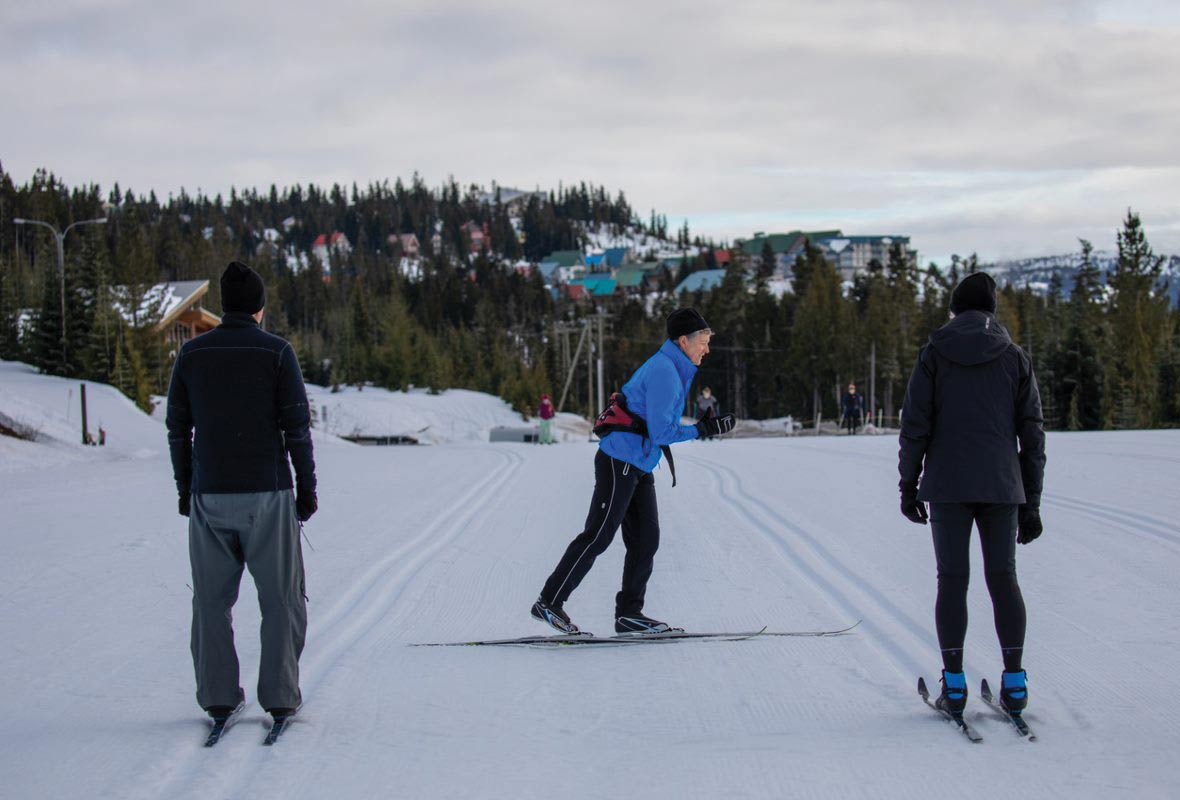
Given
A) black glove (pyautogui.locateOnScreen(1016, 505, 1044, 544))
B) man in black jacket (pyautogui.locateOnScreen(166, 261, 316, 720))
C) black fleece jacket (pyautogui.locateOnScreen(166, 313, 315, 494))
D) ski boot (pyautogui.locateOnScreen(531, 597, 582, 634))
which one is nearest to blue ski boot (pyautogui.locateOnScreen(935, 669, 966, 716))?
black glove (pyautogui.locateOnScreen(1016, 505, 1044, 544))

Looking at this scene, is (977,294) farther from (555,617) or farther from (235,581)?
(235,581)

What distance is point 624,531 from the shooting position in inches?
235

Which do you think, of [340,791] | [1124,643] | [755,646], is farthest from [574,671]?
[1124,643]

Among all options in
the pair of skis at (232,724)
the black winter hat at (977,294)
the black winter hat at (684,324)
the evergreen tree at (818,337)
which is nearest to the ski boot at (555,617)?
the black winter hat at (684,324)

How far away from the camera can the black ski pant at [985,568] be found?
168 inches

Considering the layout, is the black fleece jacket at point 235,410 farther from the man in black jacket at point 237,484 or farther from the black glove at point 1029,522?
the black glove at point 1029,522

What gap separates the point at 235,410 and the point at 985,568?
319cm

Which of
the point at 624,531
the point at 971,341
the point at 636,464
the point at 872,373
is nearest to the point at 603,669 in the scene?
the point at 624,531

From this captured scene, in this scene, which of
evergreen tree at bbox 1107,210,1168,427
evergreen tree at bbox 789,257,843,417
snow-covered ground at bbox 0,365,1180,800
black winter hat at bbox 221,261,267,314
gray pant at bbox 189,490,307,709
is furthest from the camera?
evergreen tree at bbox 789,257,843,417

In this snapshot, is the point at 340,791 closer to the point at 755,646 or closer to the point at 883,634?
the point at 755,646

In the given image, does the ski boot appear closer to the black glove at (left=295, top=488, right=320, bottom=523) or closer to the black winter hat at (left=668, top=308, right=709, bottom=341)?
the black winter hat at (left=668, top=308, right=709, bottom=341)

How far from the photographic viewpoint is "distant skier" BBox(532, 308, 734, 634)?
5578 millimetres

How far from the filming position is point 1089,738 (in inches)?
159

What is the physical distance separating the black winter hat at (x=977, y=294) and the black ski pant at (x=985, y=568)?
33.7 inches
